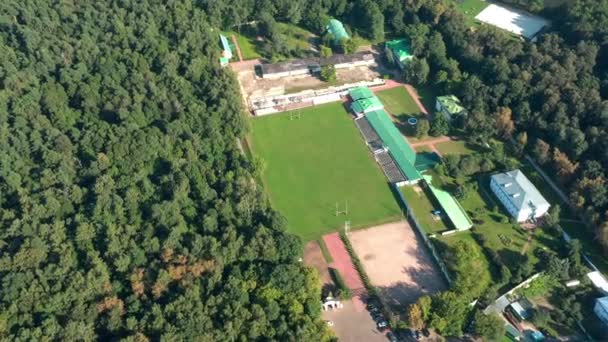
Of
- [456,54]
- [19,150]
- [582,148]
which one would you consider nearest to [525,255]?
[582,148]

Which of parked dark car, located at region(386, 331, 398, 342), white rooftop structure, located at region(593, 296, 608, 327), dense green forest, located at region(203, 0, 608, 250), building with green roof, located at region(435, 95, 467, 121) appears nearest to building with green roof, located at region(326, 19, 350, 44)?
dense green forest, located at region(203, 0, 608, 250)

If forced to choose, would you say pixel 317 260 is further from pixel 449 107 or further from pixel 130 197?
pixel 449 107

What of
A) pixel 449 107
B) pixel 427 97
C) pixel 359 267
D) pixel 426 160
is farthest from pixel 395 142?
pixel 359 267

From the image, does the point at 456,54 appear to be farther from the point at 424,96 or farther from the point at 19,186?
the point at 19,186

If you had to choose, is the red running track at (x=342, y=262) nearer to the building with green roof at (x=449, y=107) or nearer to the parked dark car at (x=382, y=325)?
the parked dark car at (x=382, y=325)

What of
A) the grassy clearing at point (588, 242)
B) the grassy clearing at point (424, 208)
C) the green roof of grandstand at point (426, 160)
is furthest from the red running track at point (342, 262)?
the grassy clearing at point (588, 242)
